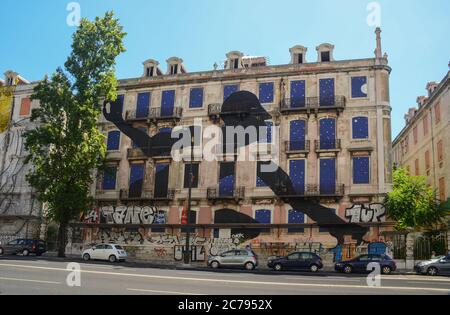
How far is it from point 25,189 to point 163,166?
12542mm

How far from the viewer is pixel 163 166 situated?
32.9m

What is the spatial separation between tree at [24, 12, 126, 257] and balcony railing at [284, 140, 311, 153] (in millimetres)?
13351

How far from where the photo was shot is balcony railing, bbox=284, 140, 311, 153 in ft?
98.7

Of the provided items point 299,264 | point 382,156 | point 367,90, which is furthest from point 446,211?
point 299,264

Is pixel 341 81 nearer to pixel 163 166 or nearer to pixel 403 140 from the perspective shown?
pixel 163 166

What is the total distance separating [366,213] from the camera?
92.1 ft

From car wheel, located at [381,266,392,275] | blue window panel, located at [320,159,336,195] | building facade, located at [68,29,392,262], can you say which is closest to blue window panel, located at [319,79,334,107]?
building facade, located at [68,29,392,262]

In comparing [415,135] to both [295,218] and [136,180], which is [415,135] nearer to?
[295,218]

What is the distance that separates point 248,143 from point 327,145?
222 inches

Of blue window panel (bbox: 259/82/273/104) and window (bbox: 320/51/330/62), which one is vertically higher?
window (bbox: 320/51/330/62)

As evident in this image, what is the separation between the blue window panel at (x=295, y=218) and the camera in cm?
2884

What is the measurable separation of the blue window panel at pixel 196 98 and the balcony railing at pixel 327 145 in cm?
953

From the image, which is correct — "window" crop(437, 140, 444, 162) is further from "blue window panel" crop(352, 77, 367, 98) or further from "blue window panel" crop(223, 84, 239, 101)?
"blue window panel" crop(223, 84, 239, 101)

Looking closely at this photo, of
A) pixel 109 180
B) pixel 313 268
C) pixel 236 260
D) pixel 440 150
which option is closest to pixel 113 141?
pixel 109 180
